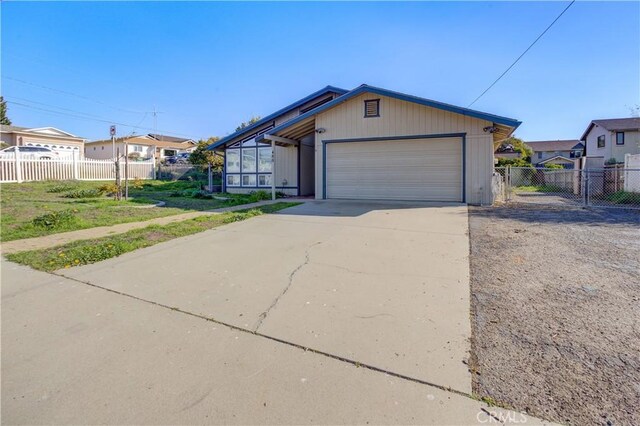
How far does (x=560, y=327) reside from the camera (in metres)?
3.01

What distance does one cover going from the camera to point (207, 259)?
5363 millimetres

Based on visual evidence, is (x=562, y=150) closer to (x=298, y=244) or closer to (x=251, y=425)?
(x=298, y=244)

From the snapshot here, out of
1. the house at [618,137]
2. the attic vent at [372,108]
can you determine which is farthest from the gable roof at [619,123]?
the attic vent at [372,108]

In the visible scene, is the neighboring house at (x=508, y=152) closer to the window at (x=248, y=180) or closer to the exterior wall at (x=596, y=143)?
the exterior wall at (x=596, y=143)

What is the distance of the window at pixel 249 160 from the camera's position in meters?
18.0

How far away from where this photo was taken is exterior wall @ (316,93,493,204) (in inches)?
468

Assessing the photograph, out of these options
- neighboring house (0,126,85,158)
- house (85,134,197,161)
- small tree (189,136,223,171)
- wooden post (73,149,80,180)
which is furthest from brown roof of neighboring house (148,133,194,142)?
wooden post (73,149,80,180)

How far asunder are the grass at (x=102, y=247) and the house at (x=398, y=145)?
7.01 m

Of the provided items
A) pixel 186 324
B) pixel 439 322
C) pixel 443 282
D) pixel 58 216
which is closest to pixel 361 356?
pixel 439 322

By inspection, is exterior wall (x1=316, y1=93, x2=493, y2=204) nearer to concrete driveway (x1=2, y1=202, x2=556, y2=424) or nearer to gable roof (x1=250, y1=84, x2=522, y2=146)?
gable roof (x1=250, y1=84, x2=522, y2=146)

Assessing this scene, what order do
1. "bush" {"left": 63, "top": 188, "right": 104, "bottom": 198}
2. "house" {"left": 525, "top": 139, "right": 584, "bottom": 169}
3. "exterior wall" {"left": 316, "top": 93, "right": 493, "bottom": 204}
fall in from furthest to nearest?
"house" {"left": 525, "top": 139, "right": 584, "bottom": 169}
"bush" {"left": 63, "top": 188, "right": 104, "bottom": 198}
"exterior wall" {"left": 316, "top": 93, "right": 493, "bottom": 204}

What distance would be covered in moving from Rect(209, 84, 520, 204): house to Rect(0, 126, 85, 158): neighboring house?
1176 inches

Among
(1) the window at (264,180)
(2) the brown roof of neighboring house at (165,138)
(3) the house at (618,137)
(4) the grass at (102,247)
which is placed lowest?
(4) the grass at (102,247)

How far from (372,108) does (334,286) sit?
10704 mm
